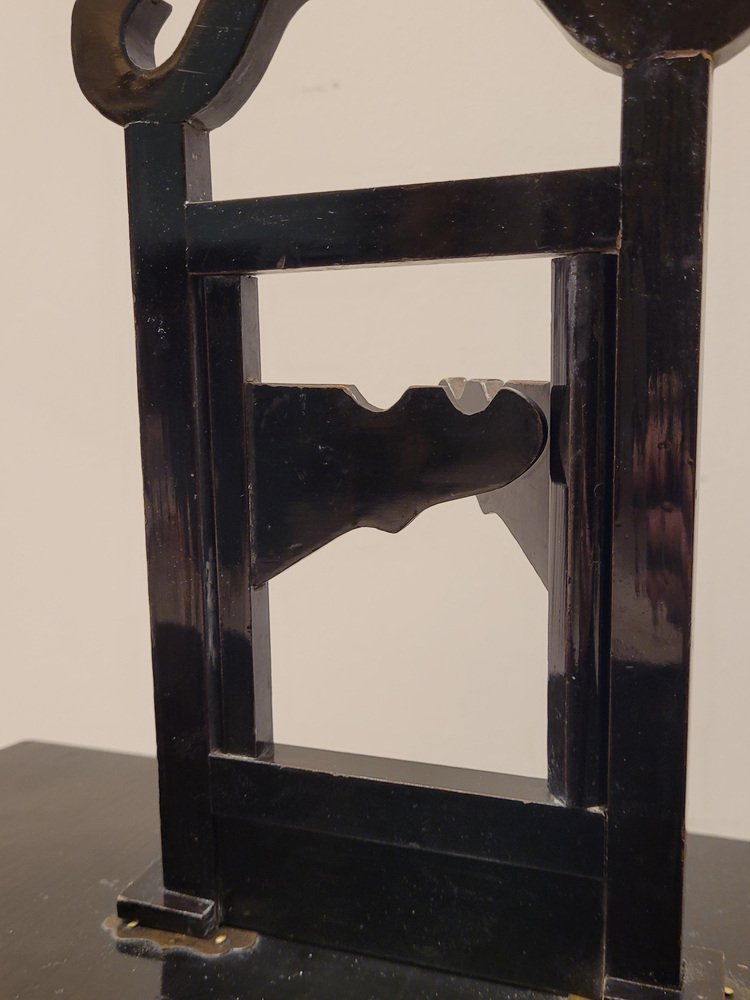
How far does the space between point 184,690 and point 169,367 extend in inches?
9.2

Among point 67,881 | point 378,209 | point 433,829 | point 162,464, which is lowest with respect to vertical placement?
point 67,881

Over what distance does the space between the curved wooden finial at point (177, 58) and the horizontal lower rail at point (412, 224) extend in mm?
69

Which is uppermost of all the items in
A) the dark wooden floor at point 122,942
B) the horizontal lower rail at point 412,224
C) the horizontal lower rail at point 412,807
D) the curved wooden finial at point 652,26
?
the curved wooden finial at point 652,26

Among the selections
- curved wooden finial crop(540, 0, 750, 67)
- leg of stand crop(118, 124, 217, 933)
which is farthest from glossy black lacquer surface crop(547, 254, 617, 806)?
leg of stand crop(118, 124, 217, 933)

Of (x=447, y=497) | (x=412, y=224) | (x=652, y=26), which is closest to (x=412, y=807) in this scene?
(x=447, y=497)

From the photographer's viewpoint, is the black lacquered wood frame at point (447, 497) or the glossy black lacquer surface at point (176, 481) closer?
the black lacquered wood frame at point (447, 497)

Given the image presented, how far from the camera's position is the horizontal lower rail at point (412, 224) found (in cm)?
55

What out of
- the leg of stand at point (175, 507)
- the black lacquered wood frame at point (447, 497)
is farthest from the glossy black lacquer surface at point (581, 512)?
the leg of stand at point (175, 507)

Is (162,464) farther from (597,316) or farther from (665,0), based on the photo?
(665,0)

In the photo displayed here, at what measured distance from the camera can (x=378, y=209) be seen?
602 mm

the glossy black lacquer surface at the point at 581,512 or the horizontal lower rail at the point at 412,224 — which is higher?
the horizontal lower rail at the point at 412,224

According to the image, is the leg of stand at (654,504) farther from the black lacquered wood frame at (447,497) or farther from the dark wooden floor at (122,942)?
the dark wooden floor at (122,942)

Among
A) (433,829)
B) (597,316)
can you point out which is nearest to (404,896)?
(433,829)

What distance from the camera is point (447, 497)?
0.62 m
